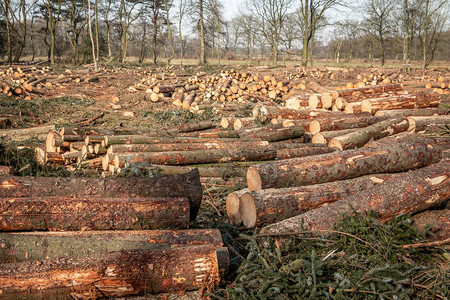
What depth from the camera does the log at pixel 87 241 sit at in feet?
8.61

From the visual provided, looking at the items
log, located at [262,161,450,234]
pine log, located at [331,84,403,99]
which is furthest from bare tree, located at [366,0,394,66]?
log, located at [262,161,450,234]

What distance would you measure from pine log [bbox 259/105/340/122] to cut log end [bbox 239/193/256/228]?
515 centimetres

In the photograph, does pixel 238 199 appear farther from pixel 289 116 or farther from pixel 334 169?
pixel 289 116

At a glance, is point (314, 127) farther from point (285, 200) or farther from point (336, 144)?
point (285, 200)

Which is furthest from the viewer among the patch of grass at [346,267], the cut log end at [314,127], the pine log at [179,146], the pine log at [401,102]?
the pine log at [401,102]

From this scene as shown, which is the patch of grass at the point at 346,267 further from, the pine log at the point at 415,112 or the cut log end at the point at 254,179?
the pine log at the point at 415,112

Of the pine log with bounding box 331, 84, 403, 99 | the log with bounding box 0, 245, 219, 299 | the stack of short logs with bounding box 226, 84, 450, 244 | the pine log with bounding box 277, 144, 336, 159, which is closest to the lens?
the log with bounding box 0, 245, 219, 299

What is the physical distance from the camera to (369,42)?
1458 inches

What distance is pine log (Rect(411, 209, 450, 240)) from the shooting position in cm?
351

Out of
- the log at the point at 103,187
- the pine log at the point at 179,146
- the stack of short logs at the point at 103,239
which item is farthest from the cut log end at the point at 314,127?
the log at the point at 103,187

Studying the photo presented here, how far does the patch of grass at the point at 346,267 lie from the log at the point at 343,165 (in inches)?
39.5

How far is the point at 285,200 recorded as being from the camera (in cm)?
368

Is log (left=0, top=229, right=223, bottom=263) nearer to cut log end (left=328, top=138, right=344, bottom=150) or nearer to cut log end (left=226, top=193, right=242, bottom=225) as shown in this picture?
cut log end (left=226, top=193, right=242, bottom=225)

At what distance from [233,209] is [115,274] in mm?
1872
